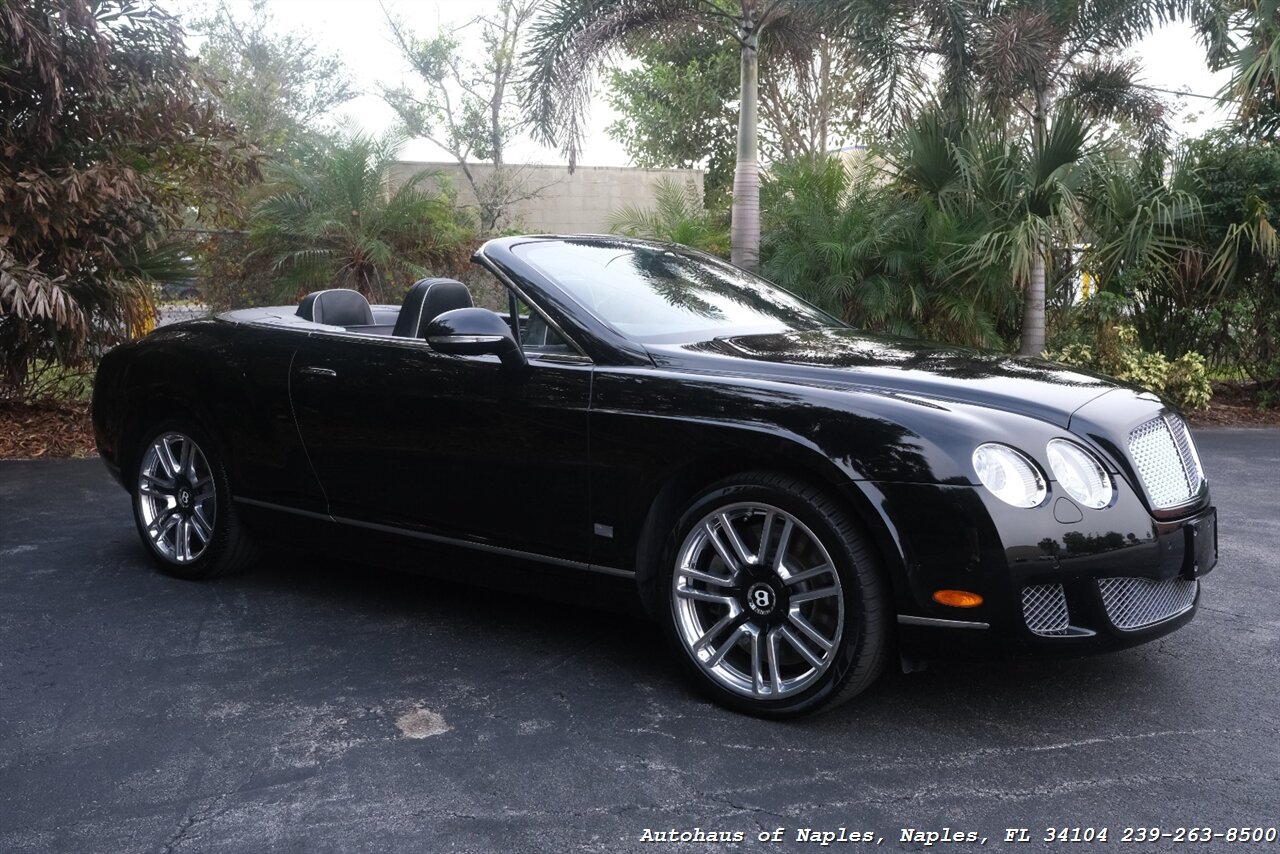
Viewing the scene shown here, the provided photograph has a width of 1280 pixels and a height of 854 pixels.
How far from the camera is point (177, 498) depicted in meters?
5.50

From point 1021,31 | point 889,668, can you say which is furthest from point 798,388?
point 1021,31

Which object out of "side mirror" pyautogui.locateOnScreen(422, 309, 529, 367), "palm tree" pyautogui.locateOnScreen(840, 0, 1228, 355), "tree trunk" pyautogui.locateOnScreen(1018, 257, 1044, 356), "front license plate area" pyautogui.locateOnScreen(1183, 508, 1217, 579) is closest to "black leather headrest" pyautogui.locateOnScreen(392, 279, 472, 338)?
"side mirror" pyautogui.locateOnScreen(422, 309, 529, 367)

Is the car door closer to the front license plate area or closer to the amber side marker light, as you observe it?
the amber side marker light

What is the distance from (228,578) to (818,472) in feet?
10.4

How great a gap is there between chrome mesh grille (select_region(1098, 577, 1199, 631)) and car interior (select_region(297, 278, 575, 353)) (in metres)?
1.92

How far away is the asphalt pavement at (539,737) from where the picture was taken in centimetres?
307

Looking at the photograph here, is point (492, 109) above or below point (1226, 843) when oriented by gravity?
above

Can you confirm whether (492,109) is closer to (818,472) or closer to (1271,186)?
(1271,186)

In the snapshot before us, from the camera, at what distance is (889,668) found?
13.9ft

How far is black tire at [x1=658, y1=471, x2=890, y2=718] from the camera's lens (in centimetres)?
351

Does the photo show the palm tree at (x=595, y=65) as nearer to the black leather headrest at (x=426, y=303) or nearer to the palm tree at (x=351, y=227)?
the palm tree at (x=351, y=227)

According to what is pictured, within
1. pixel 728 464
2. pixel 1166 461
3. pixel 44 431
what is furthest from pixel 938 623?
pixel 44 431

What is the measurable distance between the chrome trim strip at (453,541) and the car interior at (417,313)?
2.37 ft

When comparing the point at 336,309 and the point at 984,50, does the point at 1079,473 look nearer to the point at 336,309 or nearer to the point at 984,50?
the point at 336,309
